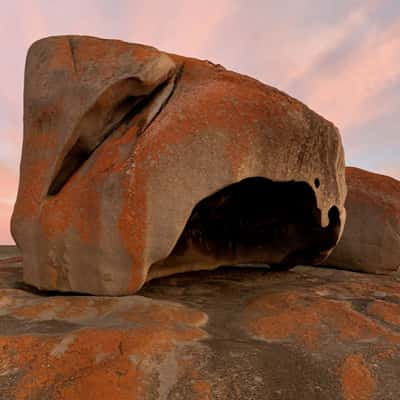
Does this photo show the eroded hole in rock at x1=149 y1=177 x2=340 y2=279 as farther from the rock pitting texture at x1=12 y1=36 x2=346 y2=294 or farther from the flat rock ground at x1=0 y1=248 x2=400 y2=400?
the flat rock ground at x1=0 y1=248 x2=400 y2=400

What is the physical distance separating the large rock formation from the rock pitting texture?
280 centimetres

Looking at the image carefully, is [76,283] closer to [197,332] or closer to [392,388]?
[197,332]

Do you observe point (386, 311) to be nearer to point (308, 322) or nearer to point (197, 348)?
point (308, 322)

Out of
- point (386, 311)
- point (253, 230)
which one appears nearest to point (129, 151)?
point (386, 311)

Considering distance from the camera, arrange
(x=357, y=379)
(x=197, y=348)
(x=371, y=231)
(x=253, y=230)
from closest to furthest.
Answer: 1. (x=357, y=379)
2. (x=197, y=348)
3. (x=253, y=230)
4. (x=371, y=231)

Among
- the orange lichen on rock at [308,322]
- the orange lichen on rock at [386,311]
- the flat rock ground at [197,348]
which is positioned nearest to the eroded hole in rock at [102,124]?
the flat rock ground at [197,348]

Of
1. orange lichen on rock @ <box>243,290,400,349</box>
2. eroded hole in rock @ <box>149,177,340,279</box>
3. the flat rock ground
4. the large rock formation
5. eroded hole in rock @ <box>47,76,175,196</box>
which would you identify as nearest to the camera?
the flat rock ground

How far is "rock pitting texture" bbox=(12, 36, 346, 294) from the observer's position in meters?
2.74

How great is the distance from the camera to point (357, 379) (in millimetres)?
1720

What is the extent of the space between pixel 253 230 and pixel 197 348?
3382 millimetres

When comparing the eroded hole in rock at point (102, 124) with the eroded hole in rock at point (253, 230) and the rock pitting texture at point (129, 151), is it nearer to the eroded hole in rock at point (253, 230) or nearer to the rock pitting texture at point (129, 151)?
the rock pitting texture at point (129, 151)

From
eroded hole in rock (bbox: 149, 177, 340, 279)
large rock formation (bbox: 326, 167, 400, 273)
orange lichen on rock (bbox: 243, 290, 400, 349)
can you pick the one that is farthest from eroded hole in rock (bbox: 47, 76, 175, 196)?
large rock formation (bbox: 326, 167, 400, 273)

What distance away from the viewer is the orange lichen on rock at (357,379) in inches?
62.6

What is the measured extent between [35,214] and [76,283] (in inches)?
27.9
